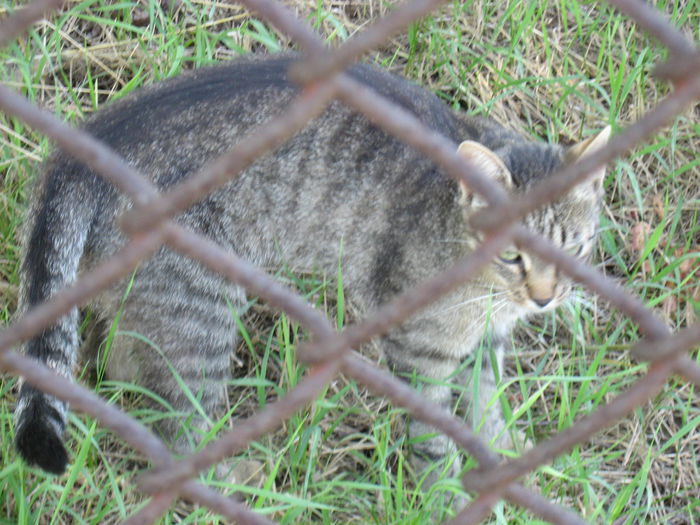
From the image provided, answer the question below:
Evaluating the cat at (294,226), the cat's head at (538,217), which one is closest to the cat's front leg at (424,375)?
the cat at (294,226)

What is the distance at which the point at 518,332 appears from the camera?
3510 mm

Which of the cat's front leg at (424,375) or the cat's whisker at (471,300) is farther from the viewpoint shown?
the cat's front leg at (424,375)

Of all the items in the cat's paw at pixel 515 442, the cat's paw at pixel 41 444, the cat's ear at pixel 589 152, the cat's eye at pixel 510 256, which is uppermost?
the cat's ear at pixel 589 152

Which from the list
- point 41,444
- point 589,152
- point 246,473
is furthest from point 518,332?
point 41,444

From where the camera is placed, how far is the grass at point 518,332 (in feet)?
8.68

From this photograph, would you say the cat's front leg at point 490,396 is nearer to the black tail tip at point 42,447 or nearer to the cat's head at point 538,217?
the cat's head at point 538,217

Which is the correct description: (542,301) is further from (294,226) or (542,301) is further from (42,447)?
(42,447)

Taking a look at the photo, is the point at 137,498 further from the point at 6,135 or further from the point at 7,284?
the point at 6,135

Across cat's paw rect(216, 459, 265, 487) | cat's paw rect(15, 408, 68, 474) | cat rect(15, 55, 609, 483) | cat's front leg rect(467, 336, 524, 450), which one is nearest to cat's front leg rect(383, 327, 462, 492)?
cat rect(15, 55, 609, 483)

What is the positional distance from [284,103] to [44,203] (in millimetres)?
779

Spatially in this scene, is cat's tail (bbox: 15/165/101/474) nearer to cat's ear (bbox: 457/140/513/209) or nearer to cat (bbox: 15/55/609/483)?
cat (bbox: 15/55/609/483)

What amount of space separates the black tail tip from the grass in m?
0.16

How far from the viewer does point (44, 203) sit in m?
2.78

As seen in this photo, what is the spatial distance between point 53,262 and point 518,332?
5.43ft
